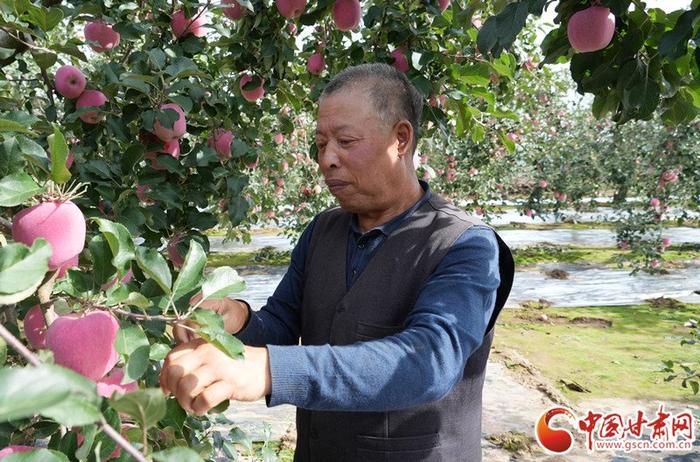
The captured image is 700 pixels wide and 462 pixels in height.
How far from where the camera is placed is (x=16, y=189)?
63cm

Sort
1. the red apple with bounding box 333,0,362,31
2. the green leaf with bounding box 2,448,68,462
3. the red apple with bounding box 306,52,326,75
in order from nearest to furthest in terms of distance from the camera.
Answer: the green leaf with bounding box 2,448,68,462 < the red apple with bounding box 333,0,362,31 < the red apple with bounding box 306,52,326,75

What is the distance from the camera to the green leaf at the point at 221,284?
2.13 feet

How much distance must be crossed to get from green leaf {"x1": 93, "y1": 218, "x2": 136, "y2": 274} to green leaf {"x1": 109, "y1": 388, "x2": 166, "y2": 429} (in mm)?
245

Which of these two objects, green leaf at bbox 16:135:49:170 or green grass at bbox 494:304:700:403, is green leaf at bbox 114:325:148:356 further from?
green grass at bbox 494:304:700:403

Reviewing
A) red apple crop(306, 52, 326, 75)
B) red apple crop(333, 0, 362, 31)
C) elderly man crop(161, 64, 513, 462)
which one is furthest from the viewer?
red apple crop(306, 52, 326, 75)

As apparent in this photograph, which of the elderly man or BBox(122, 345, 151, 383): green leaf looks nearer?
BBox(122, 345, 151, 383): green leaf

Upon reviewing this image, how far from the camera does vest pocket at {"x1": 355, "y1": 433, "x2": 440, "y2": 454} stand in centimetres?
117

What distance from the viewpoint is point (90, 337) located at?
642mm

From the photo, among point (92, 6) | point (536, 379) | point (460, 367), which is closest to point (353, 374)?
point (460, 367)

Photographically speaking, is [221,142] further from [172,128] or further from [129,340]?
[129,340]

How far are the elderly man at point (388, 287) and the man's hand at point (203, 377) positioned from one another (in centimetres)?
20

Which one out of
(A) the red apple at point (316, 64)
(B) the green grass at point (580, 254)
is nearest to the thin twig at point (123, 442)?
(A) the red apple at point (316, 64)

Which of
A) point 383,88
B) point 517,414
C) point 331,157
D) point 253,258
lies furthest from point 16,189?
point 253,258

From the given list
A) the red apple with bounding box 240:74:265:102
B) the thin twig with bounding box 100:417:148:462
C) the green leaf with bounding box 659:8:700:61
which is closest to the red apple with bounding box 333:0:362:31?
the red apple with bounding box 240:74:265:102
